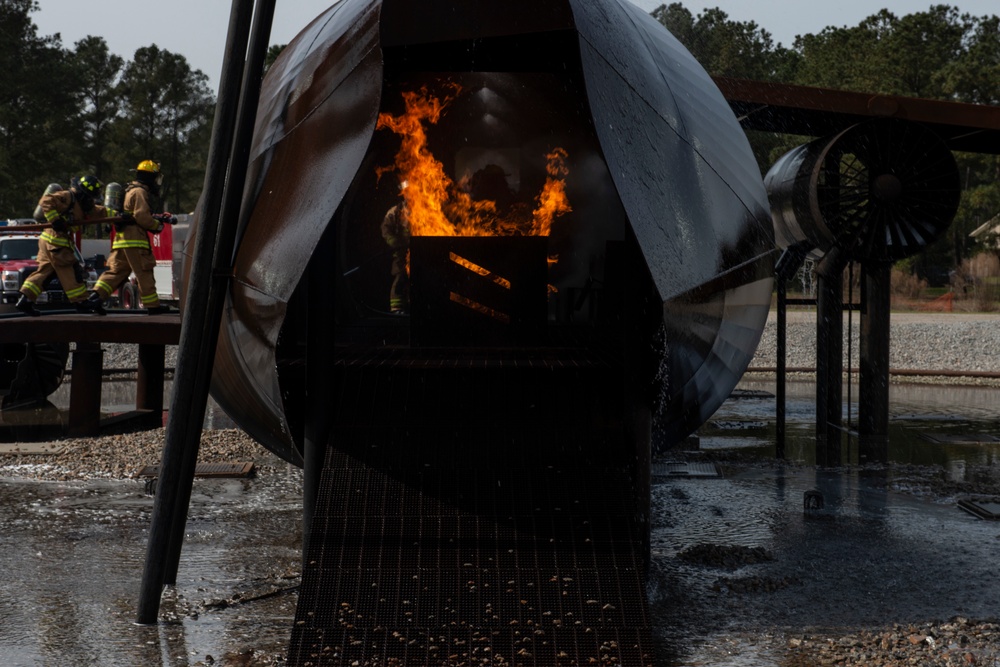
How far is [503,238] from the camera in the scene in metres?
8.11

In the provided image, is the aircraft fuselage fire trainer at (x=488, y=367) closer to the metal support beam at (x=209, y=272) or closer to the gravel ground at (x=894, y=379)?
the metal support beam at (x=209, y=272)

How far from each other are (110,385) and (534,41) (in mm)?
15478

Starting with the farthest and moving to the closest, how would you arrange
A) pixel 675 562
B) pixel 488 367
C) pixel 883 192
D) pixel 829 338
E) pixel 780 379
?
pixel 829 338 < pixel 780 379 < pixel 883 192 < pixel 675 562 < pixel 488 367

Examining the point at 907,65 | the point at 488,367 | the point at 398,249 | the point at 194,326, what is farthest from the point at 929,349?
the point at 907,65

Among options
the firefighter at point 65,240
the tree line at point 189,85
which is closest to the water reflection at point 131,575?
the firefighter at point 65,240

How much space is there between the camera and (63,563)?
21.9ft

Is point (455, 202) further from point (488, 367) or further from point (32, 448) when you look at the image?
point (32, 448)

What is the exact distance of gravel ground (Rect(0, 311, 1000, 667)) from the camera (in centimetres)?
499

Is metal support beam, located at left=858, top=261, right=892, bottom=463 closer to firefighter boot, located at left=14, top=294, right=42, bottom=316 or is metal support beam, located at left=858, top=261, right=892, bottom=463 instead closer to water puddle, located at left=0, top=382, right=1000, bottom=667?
water puddle, located at left=0, top=382, right=1000, bottom=667

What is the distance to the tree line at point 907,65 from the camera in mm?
44125

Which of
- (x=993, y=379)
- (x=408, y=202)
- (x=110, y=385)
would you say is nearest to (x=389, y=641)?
(x=408, y=202)

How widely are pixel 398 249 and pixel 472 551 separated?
618 centimetres

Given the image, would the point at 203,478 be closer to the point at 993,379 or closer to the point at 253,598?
the point at 253,598

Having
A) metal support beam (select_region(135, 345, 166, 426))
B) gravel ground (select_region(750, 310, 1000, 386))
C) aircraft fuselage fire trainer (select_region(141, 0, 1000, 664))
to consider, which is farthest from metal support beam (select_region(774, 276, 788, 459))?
gravel ground (select_region(750, 310, 1000, 386))
